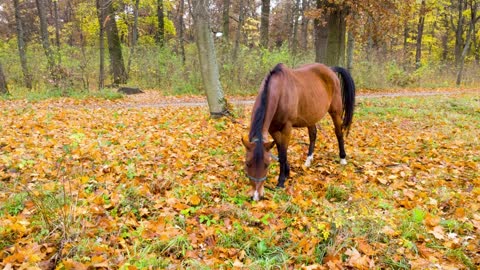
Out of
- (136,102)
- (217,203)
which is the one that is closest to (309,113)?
(217,203)

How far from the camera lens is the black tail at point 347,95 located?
21.8 feet

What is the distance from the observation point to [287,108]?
4.95 metres

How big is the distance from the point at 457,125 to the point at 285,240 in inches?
320

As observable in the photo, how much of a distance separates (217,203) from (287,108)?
1.82m

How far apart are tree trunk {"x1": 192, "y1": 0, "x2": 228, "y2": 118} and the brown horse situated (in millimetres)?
3045

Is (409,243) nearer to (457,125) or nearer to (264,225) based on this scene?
(264,225)

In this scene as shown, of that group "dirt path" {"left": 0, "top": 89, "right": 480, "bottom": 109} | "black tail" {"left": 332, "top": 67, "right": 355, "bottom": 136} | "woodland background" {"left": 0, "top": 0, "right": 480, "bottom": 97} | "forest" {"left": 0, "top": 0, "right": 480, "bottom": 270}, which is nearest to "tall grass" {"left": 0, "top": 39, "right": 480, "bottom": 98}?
"woodland background" {"left": 0, "top": 0, "right": 480, "bottom": 97}

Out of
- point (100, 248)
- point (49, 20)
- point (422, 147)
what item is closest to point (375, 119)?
point (422, 147)

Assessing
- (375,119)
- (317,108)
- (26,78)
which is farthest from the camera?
→ (26,78)

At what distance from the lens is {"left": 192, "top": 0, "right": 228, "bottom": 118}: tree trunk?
7.85m

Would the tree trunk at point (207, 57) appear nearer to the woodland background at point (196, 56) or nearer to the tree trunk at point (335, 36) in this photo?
the woodland background at point (196, 56)

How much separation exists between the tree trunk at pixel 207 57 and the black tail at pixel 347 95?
3167mm

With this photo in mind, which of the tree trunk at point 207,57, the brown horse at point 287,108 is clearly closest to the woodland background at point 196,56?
the tree trunk at point 207,57

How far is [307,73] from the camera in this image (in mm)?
5895
